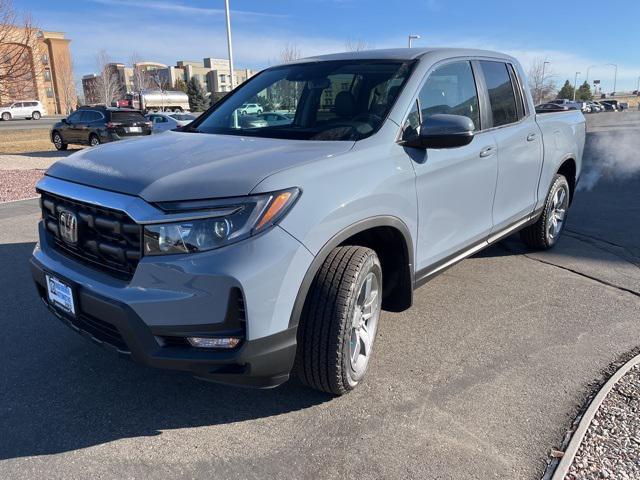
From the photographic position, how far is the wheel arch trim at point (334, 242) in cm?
243

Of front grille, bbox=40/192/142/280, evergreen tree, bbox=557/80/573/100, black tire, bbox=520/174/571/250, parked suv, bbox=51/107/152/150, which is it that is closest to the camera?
front grille, bbox=40/192/142/280

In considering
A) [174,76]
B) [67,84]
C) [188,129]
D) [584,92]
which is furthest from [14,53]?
[584,92]

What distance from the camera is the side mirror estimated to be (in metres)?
2.96

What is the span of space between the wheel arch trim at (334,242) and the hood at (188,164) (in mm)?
394

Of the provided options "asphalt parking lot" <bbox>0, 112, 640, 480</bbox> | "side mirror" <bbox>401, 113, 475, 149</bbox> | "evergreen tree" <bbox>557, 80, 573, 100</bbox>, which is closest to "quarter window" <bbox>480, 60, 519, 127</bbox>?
"side mirror" <bbox>401, 113, 475, 149</bbox>

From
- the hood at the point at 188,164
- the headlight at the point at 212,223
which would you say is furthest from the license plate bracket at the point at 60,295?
the headlight at the point at 212,223

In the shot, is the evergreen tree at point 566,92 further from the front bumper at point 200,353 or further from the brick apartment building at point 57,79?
the front bumper at point 200,353

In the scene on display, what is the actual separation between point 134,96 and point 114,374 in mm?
58970

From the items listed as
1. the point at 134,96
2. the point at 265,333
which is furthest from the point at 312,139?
the point at 134,96

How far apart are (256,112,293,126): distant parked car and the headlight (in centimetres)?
136

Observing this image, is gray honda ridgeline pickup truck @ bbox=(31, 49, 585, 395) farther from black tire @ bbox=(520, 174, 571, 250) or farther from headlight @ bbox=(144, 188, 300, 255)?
black tire @ bbox=(520, 174, 571, 250)

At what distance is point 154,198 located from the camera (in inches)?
91.0

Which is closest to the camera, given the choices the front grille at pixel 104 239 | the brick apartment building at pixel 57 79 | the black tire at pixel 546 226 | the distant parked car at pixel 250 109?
the front grille at pixel 104 239

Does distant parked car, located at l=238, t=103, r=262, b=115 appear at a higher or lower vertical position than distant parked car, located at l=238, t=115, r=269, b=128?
higher
